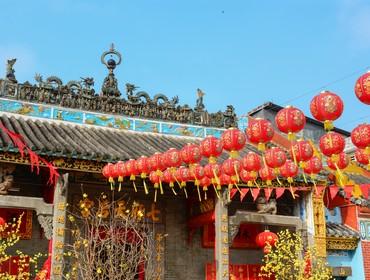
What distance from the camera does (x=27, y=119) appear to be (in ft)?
36.2

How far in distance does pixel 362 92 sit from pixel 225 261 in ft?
18.3

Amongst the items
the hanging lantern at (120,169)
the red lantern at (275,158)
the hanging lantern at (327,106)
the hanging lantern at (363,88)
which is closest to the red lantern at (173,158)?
the hanging lantern at (120,169)

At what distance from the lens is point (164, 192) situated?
11.7m

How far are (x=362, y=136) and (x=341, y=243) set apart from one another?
6.57 m

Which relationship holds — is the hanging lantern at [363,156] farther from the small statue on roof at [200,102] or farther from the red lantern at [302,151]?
the small statue on roof at [200,102]

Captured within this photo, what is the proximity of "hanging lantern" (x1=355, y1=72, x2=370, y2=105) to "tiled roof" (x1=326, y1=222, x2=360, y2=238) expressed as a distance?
271 inches

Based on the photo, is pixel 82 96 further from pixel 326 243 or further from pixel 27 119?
pixel 326 243

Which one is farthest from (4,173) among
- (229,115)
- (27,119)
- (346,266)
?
(346,266)

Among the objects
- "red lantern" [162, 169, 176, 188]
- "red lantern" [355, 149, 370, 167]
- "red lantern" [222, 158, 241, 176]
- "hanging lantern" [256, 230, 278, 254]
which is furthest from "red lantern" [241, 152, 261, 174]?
"hanging lantern" [256, 230, 278, 254]

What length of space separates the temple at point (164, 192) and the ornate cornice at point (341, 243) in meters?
0.03

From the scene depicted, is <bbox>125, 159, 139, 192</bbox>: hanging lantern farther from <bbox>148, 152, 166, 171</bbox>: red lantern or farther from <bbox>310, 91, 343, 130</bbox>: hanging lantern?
<bbox>310, 91, 343, 130</bbox>: hanging lantern

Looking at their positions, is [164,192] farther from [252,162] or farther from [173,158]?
[252,162]

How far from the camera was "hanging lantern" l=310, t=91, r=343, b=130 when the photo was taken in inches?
226

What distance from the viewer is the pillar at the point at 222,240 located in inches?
393
